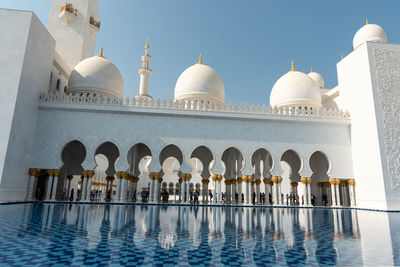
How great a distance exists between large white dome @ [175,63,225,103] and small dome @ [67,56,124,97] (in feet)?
9.48

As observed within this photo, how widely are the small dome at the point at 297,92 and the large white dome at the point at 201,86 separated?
106 inches

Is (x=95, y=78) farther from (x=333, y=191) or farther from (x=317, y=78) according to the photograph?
(x=317, y=78)

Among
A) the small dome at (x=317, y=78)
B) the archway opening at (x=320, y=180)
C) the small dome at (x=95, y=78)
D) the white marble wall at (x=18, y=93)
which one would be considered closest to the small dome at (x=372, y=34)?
the small dome at (x=317, y=78)

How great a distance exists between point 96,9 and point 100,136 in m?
9.69

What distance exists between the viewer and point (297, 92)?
12.3 meters

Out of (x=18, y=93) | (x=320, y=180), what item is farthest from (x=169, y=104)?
(x=320, y=180)

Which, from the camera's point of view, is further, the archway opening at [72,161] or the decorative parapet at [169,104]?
the archway opening at [72,161]

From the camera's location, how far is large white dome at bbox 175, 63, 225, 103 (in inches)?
479

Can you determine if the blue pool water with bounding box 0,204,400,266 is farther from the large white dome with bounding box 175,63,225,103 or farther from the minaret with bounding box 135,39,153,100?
the minaret with bounding box 135,39,153,100

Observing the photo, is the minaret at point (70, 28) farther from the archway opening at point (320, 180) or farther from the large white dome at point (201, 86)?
the archway opening at point (320, 180)

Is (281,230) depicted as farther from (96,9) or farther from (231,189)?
(96,9)

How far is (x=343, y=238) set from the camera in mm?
3701

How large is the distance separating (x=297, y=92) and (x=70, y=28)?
11306mm

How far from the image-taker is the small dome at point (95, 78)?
1116 cm
